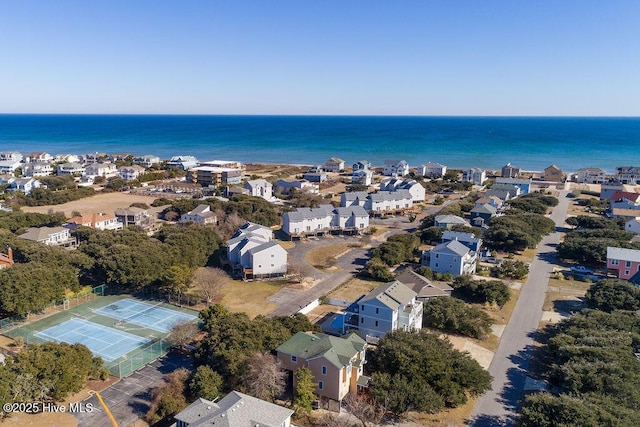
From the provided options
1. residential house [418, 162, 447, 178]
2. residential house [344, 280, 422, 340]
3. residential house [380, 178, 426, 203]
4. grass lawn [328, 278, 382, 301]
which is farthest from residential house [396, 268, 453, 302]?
residential house [418, 162, 447, 178]

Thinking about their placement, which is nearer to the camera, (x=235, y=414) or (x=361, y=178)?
(x=235, y=414)

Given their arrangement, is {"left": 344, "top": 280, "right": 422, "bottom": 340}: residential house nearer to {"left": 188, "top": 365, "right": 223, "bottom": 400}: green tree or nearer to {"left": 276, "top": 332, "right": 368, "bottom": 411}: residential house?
{"left": 276, "top": 332, "right": 368, "bottom": 411}: residential house

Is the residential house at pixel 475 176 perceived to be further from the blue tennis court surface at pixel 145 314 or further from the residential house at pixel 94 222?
the blue tennis court surface at pixel 145 314

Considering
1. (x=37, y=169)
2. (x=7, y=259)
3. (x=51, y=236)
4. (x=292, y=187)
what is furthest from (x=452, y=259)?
(x=37, y=169)

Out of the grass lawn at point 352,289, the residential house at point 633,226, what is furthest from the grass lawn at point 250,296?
the residential house at point 633,226

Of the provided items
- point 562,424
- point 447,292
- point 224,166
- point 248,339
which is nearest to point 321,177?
point 224,166

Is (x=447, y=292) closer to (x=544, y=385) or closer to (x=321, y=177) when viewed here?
(x=544, y=385)

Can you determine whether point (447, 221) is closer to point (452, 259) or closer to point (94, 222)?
point (452, 259)
